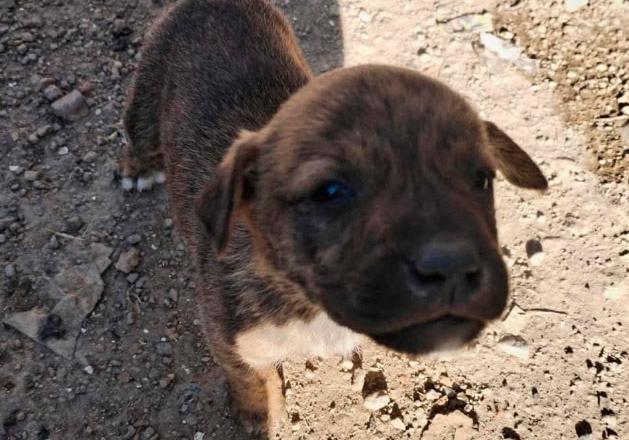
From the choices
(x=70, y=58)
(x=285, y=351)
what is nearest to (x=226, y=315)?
(x=285, y=351)

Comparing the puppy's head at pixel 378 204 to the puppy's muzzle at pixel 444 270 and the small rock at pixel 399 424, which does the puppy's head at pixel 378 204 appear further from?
the small rock at pixel 399 424

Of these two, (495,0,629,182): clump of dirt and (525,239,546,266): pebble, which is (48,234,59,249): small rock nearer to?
(525,239,546,266): pebble

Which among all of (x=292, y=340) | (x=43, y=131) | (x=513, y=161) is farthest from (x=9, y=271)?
(x=513, y=161)

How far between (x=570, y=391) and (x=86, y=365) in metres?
3.46


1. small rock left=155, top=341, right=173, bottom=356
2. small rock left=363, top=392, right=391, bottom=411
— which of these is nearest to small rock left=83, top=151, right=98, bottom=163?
small rock left=155, top=341, right=173, bottom=356

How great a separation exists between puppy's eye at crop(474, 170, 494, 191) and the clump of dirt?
2.95m

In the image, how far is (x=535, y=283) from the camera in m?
5.02

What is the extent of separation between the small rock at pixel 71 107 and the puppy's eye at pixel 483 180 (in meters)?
3.94

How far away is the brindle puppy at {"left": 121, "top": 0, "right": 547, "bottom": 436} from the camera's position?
98.3 inches

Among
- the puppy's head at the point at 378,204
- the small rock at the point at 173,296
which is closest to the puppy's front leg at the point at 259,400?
the small rock at the point at 173,296

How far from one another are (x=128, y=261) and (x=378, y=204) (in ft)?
9.56

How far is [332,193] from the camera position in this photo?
9.18 feet

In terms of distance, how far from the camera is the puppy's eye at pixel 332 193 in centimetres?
276

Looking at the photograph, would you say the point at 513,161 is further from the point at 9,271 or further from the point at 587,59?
the point at 9,271
